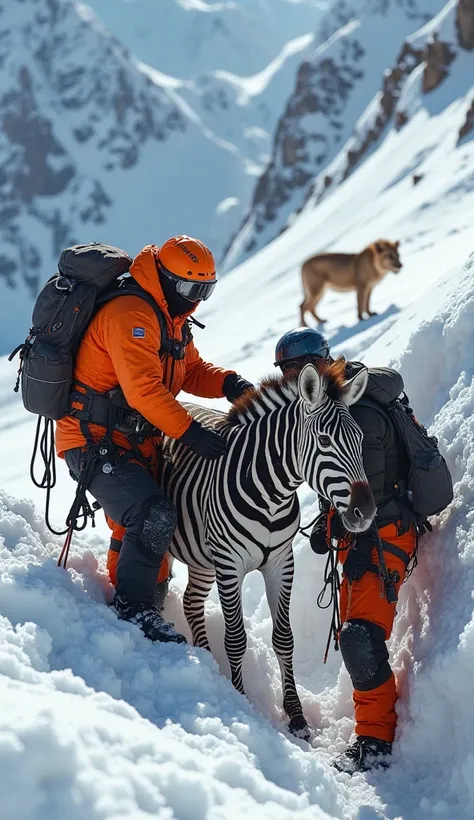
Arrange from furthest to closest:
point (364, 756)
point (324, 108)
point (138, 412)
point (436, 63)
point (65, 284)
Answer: point (324, 108) < point (436, 63) < point (138, 412) < point (65, 284) < point (364, 756)

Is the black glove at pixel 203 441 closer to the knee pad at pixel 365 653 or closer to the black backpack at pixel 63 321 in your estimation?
the black backpack at pixel 63 321

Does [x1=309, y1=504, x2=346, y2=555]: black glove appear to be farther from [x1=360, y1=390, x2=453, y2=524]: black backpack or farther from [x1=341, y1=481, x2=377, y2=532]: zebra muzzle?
[x1=341, y1=481, x2=377, y2=532]: zebra muzzle

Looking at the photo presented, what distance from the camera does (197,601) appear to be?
5488mm

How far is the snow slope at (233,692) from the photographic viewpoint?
301 centimetres

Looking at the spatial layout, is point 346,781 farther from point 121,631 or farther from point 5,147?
point 5,147

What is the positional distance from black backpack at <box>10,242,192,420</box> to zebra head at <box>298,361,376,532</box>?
1189 millimetres

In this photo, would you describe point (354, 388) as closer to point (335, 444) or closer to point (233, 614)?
point (335, 444)

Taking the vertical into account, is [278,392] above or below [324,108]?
below

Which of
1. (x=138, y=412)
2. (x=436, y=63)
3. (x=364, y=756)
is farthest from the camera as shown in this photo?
(x=436, y=63)

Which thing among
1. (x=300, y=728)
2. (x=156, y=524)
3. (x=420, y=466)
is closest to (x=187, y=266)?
(x=156, y=524)

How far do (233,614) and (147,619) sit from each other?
24.8 inches

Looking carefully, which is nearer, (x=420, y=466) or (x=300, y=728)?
(x=420, y=466)

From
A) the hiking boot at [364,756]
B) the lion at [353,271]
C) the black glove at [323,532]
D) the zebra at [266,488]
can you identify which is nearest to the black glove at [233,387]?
the zebra at [266,488]

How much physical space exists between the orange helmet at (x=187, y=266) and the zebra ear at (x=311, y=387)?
1.03 metres
